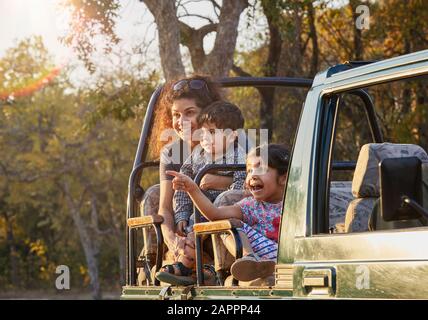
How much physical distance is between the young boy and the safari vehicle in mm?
915

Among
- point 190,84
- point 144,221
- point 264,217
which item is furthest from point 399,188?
point 190,84

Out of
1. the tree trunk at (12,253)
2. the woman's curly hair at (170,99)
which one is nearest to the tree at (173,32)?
the woman's curly hair at (170,99)

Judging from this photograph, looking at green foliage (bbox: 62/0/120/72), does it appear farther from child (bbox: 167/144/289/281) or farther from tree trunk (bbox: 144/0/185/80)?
child (bbox: 167/144/289/281)

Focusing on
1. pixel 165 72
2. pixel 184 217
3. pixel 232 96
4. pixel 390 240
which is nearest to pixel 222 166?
pixel 184 217

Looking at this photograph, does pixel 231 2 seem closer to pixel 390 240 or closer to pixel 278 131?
pixel 278 131

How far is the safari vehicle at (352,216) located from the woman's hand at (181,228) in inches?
37.8

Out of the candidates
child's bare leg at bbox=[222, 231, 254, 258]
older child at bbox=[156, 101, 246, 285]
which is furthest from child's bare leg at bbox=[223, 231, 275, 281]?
older child at bbox=[156, 101, 246, 285]

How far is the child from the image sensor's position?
601cm

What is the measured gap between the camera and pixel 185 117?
724 centimetres

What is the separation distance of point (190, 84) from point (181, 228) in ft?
3.00

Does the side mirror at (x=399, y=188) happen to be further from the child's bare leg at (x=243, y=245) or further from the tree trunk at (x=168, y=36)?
the tree trunk at (x=168, y=36)

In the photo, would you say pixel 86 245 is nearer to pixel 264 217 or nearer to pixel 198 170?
pixel 198 170

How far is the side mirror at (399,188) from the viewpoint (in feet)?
13.3
